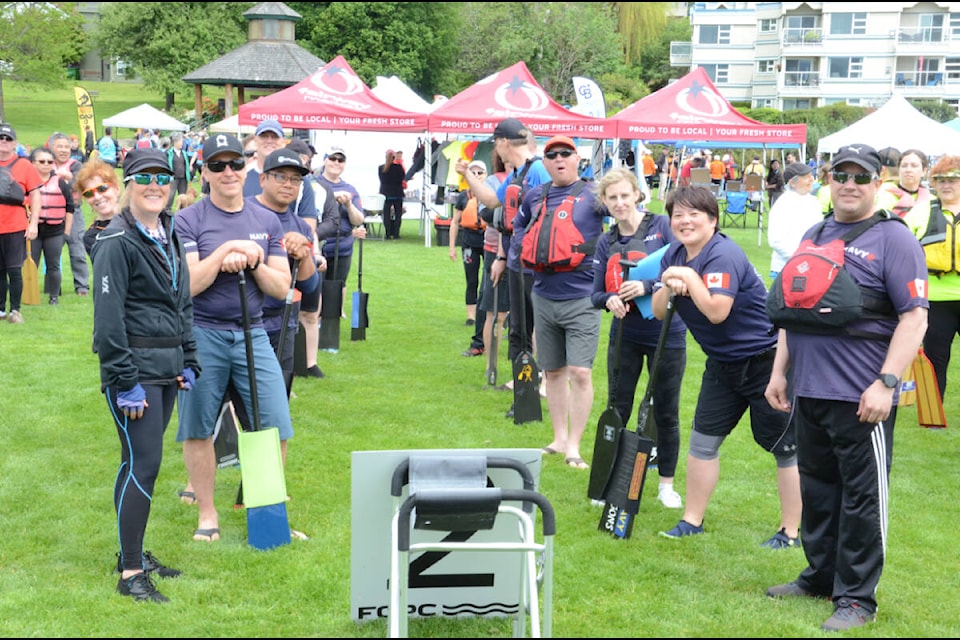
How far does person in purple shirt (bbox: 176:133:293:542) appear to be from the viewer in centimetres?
525

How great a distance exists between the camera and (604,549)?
5676 mm

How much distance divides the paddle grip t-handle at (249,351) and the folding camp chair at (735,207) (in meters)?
23.9

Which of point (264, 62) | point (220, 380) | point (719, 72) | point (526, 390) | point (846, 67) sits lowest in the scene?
point (526, 390)

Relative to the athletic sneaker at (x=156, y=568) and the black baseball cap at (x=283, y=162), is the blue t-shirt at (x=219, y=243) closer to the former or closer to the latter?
the black baseball cap at (x=283, y=162)

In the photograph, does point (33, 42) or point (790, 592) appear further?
point (33, 42)

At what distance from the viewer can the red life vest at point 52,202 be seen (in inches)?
488

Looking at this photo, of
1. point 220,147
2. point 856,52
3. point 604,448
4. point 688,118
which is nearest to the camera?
point 220,147

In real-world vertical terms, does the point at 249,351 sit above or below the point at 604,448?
above

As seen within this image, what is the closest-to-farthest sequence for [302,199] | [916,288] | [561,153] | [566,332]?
[916,288] < [561,153] < [566,332] < [302,199]

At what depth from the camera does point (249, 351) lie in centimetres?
532

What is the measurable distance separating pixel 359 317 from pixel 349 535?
6110mm

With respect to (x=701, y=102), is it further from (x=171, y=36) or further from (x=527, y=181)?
(x=171, y=36)

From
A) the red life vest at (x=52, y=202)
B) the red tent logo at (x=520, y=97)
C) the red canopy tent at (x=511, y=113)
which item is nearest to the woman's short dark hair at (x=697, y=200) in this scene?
the red life vest at (x=52, y=202)

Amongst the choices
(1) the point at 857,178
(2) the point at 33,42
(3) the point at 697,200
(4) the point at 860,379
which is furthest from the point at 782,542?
(2) the point at 33,42
